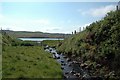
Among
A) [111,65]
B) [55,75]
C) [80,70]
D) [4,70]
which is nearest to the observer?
[4,70]

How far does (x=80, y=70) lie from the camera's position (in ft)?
127

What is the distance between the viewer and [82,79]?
106ft

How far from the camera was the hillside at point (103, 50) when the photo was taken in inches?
1347

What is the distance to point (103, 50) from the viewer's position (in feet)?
128

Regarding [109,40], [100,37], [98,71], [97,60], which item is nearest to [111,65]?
[98,71]

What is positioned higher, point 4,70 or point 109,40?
point 109,40

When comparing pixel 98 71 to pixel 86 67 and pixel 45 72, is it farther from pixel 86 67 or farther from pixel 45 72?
pixel 45 72

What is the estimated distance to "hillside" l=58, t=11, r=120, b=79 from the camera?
34219 millimetres

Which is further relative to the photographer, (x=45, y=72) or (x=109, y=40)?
(x=109, y=40)

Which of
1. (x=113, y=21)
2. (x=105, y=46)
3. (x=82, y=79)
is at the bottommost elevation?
(x=82, y=79)

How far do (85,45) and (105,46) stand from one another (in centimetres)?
853

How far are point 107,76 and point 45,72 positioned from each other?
8.11 metres

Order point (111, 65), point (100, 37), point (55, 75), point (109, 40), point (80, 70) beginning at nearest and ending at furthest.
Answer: point (55, 75)
point (111, 65)
point (80, 70)
point (109, 40)
point (100, 37)

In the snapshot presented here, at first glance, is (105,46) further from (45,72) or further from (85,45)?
(45,72)
